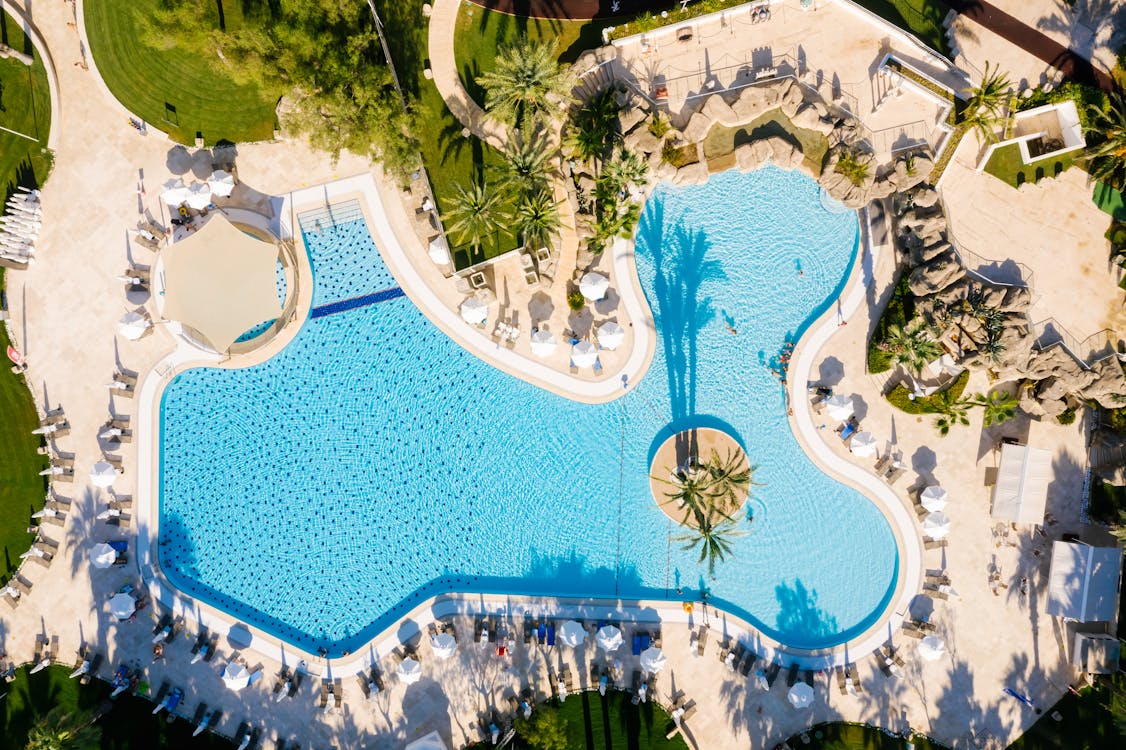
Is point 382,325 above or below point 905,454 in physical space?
above

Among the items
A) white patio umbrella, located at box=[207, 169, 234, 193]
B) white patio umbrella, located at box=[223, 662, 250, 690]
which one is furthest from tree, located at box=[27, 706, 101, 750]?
white patio umbrella, located at box=[207, 169, 234, 193]

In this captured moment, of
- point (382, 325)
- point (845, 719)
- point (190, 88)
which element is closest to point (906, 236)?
point (845, 719)

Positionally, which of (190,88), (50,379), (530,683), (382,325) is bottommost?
(530,683)

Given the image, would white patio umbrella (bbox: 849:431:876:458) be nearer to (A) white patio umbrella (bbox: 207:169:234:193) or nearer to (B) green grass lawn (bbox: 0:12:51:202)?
(A) white patio umbrella (bbox: 207:169:234:193)

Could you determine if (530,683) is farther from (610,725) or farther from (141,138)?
(141,138)

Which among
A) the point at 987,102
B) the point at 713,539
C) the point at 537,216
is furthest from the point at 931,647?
the point at 537,216
